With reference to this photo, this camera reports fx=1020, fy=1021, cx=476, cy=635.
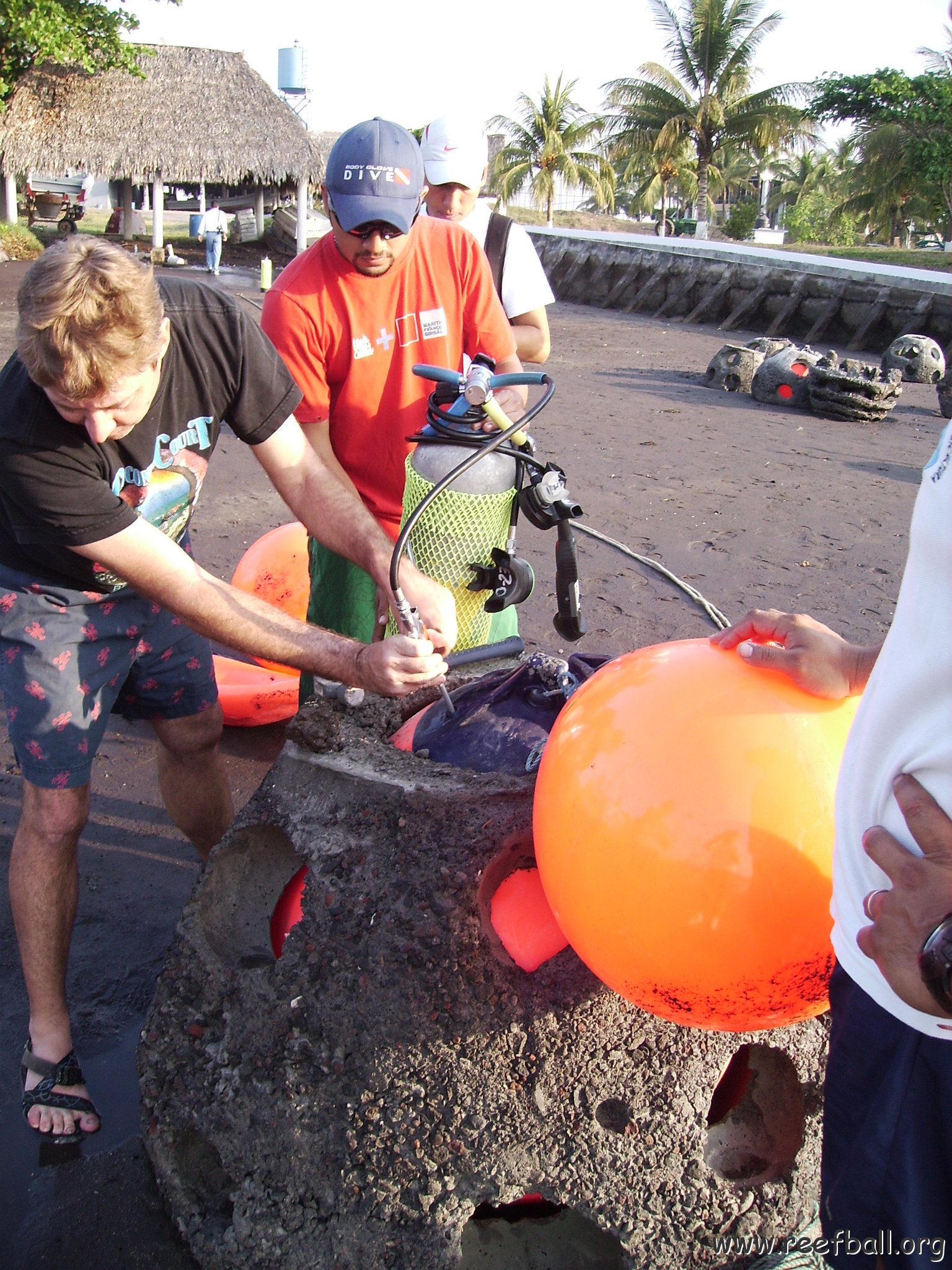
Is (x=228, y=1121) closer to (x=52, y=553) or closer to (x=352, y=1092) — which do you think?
(x=352, y=1092)

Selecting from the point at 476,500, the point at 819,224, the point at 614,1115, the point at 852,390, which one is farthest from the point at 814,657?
the point at 819,224

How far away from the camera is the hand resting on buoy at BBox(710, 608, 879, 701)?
1680 millimetres

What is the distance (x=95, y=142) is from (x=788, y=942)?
101 feet

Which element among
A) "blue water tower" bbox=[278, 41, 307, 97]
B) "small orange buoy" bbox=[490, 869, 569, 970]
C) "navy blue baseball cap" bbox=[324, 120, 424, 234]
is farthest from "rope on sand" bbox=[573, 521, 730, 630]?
"blue water tower" bbox=[278, 41, 307, 97]

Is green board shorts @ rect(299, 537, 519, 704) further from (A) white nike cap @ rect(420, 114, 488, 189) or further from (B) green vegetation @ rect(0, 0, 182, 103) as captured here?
(B) green vegetation @ rect(0, 0, 182, 103)

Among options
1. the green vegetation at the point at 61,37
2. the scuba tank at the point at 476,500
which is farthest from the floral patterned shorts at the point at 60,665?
the green vegetation at the point at 61,37

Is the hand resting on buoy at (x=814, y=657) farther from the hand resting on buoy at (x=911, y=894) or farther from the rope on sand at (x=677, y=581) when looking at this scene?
the rope on sand at (x=677, y=581)

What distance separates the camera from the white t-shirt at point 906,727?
123 cm

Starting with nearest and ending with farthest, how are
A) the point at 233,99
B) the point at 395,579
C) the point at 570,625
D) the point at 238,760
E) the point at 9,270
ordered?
the point at 395,579 < the point at 570,625 < the point at 238,760 < the point at 9,270 < the point at 233,99

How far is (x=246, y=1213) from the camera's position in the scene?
1.97 m

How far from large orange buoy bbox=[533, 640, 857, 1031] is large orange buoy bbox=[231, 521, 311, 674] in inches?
108

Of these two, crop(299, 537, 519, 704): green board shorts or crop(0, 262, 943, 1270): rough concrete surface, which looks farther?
crop(299, 537, 519, 704): green board shorts

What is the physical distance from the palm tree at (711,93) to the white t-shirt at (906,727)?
36758 millimetres

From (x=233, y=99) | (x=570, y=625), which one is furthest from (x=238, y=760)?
(x=233, y=99)
